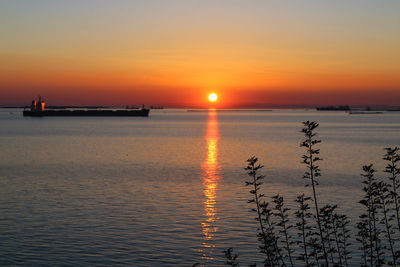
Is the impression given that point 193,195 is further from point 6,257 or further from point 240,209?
point 6,257

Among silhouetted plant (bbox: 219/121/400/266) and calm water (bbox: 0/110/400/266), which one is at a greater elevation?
silhouetted plant (bbox: 219/121/400/266)

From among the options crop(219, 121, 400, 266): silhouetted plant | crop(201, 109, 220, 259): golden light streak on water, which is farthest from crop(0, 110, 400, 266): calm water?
crop(219, 121, 400, 266): silhouetted plant

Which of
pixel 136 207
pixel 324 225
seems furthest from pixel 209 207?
pixel 324 225

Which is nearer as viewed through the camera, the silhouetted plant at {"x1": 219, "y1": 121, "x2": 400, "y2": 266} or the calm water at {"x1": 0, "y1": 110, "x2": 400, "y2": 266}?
the silhouetted plant at {"x1": 219, "y1": 121, "x2": 400, "y2": 266}

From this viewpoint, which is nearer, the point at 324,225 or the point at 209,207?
the point at 324,225

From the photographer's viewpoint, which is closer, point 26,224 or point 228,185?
point 26,224

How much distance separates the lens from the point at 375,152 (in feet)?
224

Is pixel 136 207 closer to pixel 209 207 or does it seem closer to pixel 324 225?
pixel 209 207

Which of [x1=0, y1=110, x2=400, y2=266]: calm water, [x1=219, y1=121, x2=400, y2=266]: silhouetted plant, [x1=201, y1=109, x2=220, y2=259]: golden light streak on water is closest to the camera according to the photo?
[x1=219, y1=121, x2=400, y2=266]: silhouetted plant

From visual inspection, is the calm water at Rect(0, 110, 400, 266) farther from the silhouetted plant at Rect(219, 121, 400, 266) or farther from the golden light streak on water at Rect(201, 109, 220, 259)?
the silhouetted plant at Rect(219, 121, 400, 266)

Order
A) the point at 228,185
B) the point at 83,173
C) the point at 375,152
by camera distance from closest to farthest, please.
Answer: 1. the point at 228,185
2. the point at 83,173
3. the point at 375,152

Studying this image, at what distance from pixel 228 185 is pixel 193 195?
16.7 feet

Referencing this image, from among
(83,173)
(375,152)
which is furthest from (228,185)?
(375,152)

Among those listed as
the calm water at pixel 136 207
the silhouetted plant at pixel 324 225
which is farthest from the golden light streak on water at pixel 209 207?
the silhouetted plant at pixel 324 225
